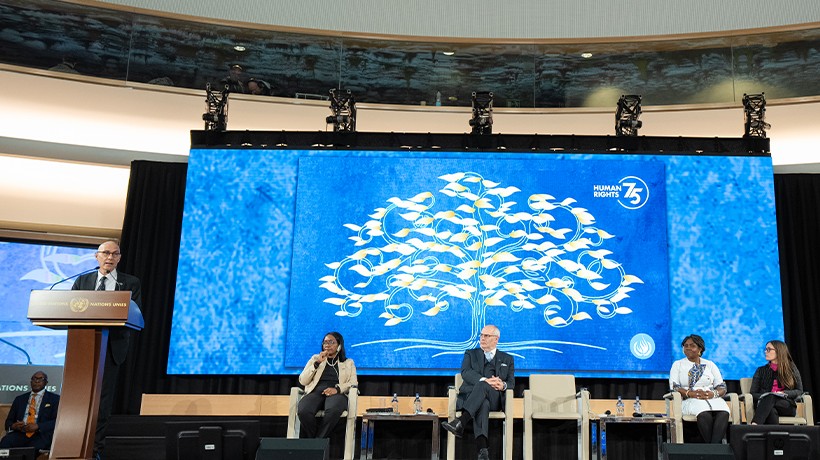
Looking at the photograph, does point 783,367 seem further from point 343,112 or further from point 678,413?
point 343,112

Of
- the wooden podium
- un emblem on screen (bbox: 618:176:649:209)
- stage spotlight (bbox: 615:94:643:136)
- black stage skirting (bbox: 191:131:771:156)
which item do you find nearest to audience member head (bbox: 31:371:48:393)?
black stage skirting (bbox: 191:131:771:156)

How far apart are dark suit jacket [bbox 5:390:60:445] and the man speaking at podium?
6.43 ft

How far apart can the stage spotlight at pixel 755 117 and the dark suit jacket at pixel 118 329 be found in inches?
213

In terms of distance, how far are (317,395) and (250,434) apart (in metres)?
1.53

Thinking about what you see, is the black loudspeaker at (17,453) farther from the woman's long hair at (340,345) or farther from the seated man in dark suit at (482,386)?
the seated man in dark suit at (482,386)

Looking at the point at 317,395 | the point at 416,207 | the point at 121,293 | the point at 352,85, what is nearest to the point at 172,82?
the point at 352,85

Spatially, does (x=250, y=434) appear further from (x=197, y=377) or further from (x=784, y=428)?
(x=784, y=428)

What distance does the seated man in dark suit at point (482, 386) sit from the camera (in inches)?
216

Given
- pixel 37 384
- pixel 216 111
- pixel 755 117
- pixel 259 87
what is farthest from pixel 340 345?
pixel 755 117

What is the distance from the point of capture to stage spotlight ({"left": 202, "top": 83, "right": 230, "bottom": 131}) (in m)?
7.14

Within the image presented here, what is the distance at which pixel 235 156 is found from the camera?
7043 mm

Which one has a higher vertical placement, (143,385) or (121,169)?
(121,169)

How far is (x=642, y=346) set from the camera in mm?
6562

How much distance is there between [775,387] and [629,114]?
2.68m
